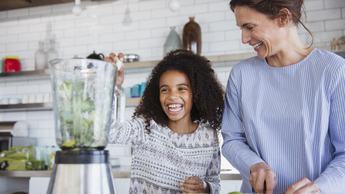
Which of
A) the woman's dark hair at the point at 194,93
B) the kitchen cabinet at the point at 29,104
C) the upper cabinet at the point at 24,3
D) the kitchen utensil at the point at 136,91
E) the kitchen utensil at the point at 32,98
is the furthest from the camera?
the upper cabinet at the point at 24,3

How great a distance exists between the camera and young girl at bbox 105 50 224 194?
4.64 ft

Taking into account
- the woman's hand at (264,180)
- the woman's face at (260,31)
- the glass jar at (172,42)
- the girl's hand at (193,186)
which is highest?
the glass jar at (172,42)

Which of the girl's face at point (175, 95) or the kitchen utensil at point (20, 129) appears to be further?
the kitchen utensil at point (20, 129)

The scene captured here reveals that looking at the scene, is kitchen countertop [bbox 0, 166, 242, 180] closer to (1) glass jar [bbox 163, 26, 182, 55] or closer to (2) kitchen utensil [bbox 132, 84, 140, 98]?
(2) kitchen utensil [bbox 132, 84, 140, 98]

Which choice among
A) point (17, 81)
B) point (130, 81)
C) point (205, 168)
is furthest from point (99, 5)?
point (205, 168)

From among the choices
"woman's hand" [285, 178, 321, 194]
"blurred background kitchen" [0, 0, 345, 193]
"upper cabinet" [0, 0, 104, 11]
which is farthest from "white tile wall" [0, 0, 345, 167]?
"woman's hand" [285, 178, 321, 194]

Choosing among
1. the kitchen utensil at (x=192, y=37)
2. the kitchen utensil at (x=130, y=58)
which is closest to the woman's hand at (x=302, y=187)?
the kitchen utensil at (x=192, y=37)

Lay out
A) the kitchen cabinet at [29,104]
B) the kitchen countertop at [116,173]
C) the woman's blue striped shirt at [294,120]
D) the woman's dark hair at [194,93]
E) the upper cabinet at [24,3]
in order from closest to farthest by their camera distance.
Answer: the woman's blue striped shirt at [294,120], the woman's dark hair at [194,93], the kitchen countertop at [116,173], the kitchen cabinet at [29,104], the upper cabinet at [24,3]

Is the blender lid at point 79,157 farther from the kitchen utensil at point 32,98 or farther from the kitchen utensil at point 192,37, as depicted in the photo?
the kitchen utensil at point 32,98

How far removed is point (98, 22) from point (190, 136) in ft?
8.59

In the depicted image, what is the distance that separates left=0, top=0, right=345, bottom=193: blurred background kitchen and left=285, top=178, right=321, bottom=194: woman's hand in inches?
82.3

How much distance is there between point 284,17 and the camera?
1178mm

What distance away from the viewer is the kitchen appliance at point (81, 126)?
2.31ft

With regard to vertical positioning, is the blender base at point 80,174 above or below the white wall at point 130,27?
below
